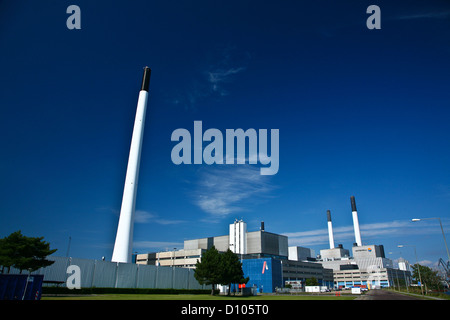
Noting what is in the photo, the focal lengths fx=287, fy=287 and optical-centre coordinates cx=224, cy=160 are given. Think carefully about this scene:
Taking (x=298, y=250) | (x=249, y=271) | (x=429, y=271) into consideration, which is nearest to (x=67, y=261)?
(x=249, y=271)

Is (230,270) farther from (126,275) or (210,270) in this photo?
(126,275)

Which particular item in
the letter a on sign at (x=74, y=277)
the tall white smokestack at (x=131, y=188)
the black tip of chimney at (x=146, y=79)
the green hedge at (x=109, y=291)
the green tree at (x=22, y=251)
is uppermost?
the black tip of chimney at (x=146, y=79)

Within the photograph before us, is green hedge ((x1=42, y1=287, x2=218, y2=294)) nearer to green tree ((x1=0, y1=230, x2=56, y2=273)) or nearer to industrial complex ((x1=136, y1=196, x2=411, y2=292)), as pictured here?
green tree ((x1=0, y1=230, x2=56, y2=273))

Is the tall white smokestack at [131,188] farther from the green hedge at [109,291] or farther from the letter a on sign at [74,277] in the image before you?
the letter a on sign at [74,277]

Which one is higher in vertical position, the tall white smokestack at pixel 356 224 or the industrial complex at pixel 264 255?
the tall white smokestack at pixel 356 224

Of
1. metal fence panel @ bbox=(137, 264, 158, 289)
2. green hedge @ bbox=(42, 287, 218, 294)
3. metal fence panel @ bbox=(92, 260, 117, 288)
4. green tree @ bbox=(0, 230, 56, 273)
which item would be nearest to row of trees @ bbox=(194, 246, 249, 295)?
green hedge @ bbox=(42, 287, 218, 294)

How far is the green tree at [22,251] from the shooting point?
3678 centimetres

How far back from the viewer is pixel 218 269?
176 ft

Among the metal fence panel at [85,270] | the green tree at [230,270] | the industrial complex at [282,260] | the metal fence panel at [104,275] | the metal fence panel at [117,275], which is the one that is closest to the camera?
the metal fence panel at [117,275]

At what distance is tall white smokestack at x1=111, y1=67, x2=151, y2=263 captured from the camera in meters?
58.6

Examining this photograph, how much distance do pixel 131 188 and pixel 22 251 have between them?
86.8 feet

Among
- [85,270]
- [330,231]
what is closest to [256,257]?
[330,231]

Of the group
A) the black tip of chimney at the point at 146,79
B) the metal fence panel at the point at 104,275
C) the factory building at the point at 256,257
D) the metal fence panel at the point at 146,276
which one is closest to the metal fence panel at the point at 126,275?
the metal fence panel at the point at 104,275
